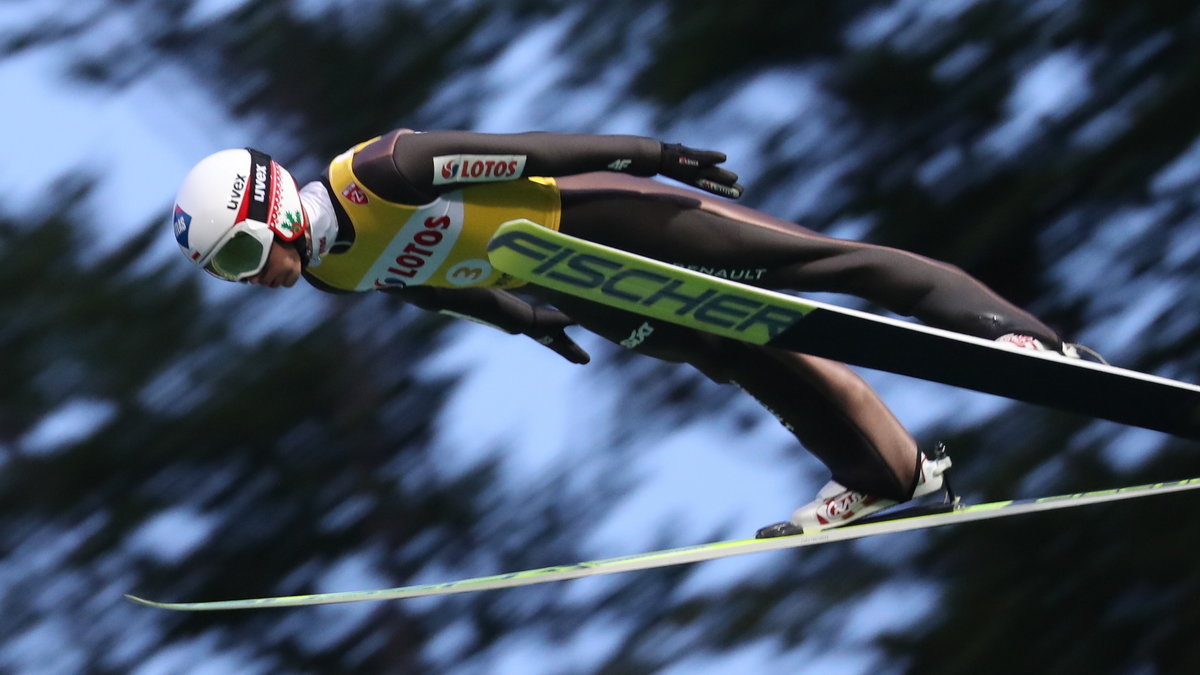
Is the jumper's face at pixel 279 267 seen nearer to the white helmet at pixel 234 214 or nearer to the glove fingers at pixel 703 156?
the white helmet at pixel 234 214

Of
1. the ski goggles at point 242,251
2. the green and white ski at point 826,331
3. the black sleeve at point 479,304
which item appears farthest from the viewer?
the black sleeve at point 479,304

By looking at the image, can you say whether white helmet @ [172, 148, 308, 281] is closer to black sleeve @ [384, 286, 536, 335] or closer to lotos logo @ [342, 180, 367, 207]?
lotos logo @ [342, 180, 367, 207]

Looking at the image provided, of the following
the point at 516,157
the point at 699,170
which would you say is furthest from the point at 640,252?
the point at 516,157

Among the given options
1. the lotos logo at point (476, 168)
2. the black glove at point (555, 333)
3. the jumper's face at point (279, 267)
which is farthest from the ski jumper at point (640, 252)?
the black glove at point (555, 333)

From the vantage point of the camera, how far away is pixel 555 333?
3762 mm

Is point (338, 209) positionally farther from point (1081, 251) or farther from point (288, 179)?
point (1081, 251)

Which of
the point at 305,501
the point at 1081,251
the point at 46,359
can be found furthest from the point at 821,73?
the point at 46,359

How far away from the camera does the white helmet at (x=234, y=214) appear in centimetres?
300

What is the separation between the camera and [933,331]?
3025 mm

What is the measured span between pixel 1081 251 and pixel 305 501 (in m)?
3.05

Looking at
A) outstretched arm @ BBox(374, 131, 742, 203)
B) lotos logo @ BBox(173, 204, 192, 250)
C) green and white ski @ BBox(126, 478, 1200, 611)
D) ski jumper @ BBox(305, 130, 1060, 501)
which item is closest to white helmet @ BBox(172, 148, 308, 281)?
lotos logo @ BBox(173, 204, 192, 250)

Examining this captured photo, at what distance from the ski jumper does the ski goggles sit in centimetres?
17

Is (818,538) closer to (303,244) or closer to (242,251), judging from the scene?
(303,244)

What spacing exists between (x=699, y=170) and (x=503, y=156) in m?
0.43
